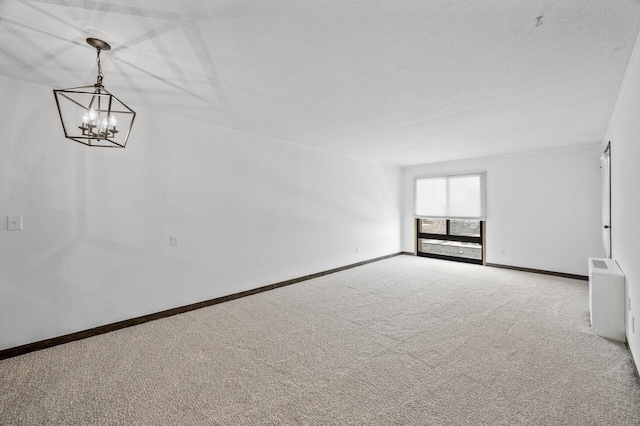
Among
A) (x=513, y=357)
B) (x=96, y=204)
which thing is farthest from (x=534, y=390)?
(x=96, y=204)

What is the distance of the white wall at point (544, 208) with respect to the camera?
4949 millimetres

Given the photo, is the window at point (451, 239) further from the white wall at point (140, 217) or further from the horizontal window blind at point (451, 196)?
the white wall at point (140, 217)

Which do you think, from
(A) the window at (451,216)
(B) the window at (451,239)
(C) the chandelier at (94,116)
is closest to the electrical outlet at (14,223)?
(C) the chandelier at (94,116)

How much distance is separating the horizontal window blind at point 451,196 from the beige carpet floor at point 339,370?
2.89 m

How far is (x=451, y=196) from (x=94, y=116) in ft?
21.9

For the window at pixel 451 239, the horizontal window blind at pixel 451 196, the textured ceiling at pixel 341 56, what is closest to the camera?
the textured ceiling at pixel 341 56

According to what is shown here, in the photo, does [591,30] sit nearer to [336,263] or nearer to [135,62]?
[135,62]

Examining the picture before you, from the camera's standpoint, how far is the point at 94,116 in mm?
1767

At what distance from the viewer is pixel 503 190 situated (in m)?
5.88

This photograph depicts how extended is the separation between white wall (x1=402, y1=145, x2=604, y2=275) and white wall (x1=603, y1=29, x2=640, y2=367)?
2.12 meters

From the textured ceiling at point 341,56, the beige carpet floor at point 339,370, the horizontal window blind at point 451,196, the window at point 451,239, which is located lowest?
the beige carpet floor at point 339,370

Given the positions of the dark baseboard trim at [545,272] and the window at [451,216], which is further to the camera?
the window at [451,216]

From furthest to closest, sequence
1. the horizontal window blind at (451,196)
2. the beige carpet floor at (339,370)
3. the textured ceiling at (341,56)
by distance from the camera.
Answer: the horizontal window blind at (451,196) < the beige carpet floor at (339,370) < the textured ceiling at (341,56)

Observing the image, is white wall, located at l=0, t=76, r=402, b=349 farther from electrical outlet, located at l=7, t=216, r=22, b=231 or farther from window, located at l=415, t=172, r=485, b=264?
window, located at l=415, t=172, r=485, b=264
